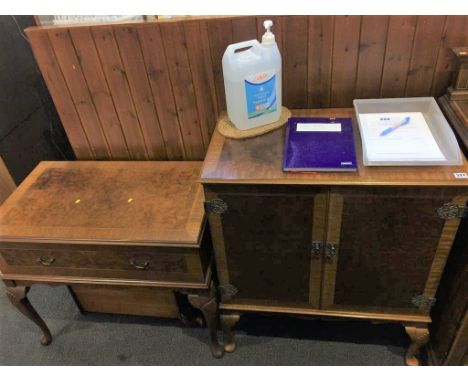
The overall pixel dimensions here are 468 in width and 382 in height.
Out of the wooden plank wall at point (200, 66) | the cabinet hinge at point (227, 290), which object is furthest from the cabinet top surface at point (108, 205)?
the cabinet hinge at point (227, 290)

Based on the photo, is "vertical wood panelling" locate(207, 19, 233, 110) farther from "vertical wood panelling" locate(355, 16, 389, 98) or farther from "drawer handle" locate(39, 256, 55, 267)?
"drawer handle" locate(39, 256, 55, 267)

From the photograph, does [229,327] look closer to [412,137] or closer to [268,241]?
[268,241]

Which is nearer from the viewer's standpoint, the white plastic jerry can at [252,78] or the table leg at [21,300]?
the white plastic jerry can at [252,78]

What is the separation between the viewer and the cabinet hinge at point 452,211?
1098 millimetres

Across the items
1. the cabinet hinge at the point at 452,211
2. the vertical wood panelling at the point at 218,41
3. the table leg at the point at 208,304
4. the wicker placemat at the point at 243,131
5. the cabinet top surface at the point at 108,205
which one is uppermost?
the vertical wood panelling at the point at 218,41

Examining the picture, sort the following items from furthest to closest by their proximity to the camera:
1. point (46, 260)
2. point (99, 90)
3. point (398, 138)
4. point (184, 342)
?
point (184, 342) → point (99, 90) → point (46, 260) → point (398, 138)

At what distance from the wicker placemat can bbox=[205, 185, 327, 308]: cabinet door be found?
0.75ft

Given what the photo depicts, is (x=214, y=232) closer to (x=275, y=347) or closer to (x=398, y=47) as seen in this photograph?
(x=275, y=347)

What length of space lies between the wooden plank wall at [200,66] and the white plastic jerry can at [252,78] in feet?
0.36

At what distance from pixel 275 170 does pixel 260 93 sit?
0.93 feet

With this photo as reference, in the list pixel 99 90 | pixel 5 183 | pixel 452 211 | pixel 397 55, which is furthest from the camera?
pixel 5 183

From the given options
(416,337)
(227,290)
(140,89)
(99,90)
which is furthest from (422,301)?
(99,90)

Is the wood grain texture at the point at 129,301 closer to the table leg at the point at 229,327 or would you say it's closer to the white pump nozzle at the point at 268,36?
the table leg at the point at 229,327

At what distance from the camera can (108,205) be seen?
143 centimetres
